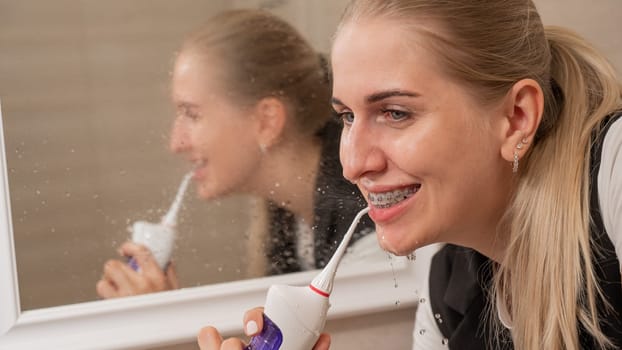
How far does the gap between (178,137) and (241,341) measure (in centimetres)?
31

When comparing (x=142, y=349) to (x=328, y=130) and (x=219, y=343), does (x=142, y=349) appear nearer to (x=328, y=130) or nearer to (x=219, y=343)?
(x=219, y=343)

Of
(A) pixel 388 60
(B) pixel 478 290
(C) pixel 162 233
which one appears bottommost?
(B) pixel 478 290

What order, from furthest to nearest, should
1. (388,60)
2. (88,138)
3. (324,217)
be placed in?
(324,217) < (88,138) < (388,60)

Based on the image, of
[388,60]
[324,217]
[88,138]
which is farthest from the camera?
[324,217]

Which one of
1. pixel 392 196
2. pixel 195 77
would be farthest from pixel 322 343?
pixel 195 77

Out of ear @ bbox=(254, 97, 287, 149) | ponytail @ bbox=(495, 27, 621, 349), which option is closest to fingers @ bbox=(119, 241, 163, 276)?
ear @ bbox=(254, 97, 287, 149)

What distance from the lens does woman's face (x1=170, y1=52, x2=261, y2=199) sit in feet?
3.21

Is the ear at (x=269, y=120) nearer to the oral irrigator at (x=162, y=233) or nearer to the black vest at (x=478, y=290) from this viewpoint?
the oral irrigator at (x=162, y=233)

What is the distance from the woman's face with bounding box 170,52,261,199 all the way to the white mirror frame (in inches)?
5.5

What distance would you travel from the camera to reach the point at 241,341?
2.63ft

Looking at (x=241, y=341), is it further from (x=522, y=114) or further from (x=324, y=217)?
(x=522, y=114)

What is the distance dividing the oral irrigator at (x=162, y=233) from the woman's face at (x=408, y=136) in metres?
0.27

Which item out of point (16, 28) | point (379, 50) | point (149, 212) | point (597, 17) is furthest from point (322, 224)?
point (597, 17)

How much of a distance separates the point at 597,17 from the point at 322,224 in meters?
0.59
